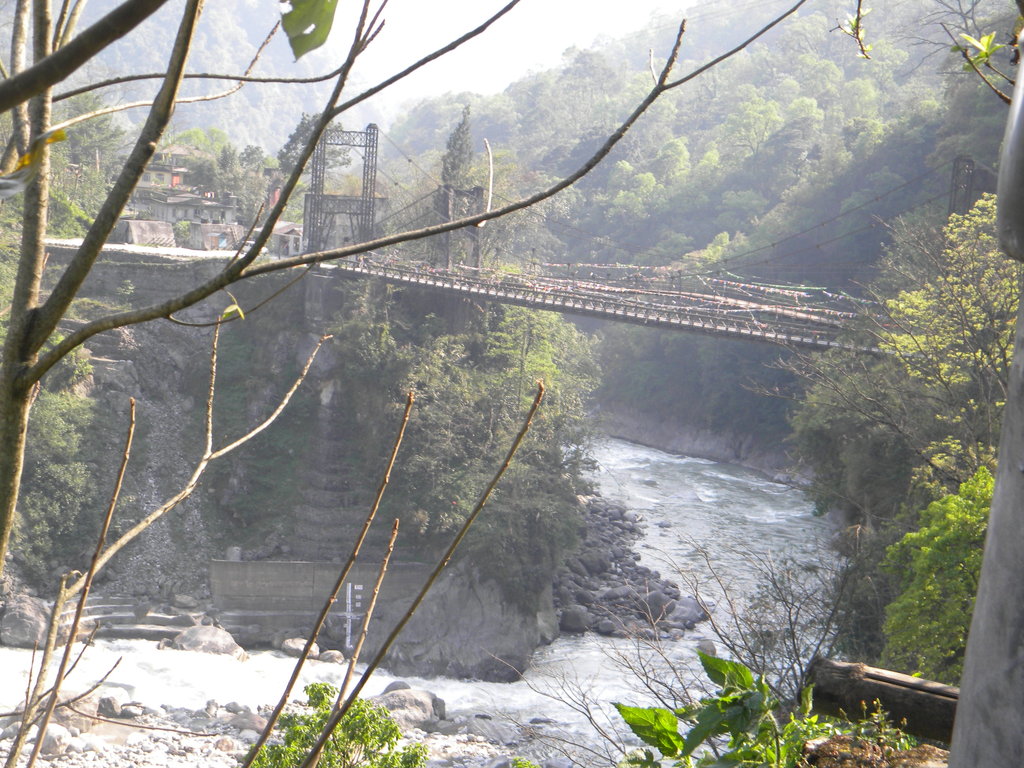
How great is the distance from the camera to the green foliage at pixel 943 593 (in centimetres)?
598

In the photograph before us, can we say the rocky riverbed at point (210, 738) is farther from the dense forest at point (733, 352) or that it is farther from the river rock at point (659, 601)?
the river rock at point (659, 601)

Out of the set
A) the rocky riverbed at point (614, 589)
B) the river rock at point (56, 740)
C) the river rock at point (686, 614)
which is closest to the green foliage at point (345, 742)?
the river rock at point (56, 740)

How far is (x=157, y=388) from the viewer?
15414mm

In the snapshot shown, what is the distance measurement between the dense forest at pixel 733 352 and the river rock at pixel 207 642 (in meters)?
2.24

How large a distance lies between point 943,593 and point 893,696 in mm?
5660

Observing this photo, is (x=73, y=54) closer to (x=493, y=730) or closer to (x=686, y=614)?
(x=493, y=730)

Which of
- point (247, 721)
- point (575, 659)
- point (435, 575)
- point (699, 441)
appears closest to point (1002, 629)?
point (435, 575)

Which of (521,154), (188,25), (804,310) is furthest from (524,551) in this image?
(521,154)

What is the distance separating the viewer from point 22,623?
34.9ft

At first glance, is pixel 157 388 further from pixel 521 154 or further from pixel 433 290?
pixel 521 154

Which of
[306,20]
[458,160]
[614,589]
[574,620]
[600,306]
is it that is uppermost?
[458,160]

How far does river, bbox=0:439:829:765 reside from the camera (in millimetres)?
9750

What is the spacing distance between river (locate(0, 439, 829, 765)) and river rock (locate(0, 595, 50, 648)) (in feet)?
0.50

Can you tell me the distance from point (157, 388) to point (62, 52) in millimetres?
15978
